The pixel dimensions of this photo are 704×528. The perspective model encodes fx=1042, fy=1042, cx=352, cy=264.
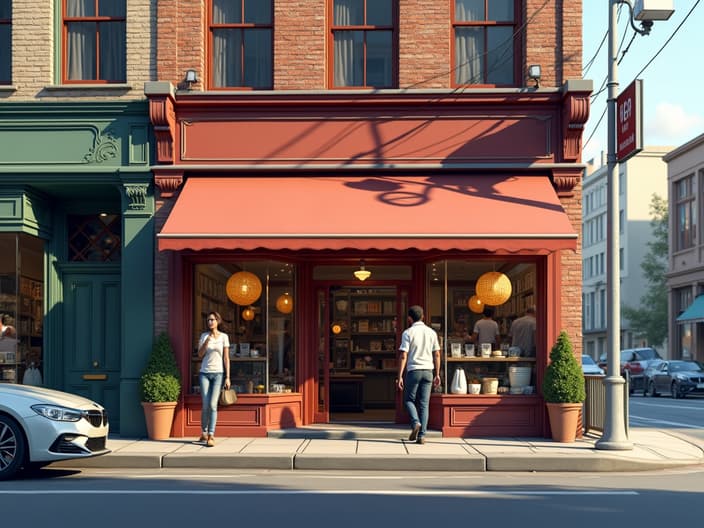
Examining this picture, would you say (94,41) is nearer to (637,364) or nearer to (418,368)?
(418,368)

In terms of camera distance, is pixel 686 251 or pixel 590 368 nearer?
pixel 590 368

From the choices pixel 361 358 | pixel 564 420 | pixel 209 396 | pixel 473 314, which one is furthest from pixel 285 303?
pixel 564 420

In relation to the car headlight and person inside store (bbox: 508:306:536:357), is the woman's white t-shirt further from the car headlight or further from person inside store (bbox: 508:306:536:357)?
person inside store (bbox: 508:306:536:357)

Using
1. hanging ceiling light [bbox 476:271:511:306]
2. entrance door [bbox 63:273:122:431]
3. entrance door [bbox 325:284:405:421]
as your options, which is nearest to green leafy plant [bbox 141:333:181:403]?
entrance door [bbox 63:273:122:431]

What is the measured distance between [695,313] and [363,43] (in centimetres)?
3467

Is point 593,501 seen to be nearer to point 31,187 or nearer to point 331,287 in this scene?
point 331,287

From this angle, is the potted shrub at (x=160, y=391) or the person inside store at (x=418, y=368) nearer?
the person inside store at (x=418, y=368)

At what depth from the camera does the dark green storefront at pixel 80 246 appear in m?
16.2

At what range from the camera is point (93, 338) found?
56.0 ft

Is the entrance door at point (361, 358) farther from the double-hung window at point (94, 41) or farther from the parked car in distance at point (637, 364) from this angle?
the parked car in distance at point (637, 364)

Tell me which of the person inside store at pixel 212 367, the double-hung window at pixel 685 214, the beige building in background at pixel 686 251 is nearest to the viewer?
the person inside store at pixel 212 367

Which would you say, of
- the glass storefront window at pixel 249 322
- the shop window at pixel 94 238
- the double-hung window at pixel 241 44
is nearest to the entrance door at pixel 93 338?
the shop window at pixel 94 238

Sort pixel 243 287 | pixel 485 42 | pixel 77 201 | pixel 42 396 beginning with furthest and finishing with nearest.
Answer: pixel 77 201 < pixel 485 42 < pixel 243 287 < pixel 42 396

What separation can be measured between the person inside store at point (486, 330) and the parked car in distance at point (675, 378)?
24.3 metres
